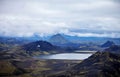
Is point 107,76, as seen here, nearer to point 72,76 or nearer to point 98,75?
point 98,75

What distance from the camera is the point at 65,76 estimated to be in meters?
198

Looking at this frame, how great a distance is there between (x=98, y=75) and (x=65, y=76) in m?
28.4

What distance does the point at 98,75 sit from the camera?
194 m

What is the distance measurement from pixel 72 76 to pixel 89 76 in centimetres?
1499

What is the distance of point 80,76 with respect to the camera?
19675cm

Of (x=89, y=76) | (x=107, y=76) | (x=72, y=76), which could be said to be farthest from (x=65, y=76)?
(x=107, y=76)

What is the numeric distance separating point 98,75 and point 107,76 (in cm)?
885

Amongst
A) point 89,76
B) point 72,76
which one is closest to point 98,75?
point 89,76

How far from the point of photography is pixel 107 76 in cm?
19688

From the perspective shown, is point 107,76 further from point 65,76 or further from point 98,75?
point 65,76

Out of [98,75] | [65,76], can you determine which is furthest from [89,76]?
[65,76]

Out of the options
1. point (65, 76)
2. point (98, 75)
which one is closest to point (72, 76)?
point (65, 76)

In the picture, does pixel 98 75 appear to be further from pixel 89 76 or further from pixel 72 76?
pixel 72 76

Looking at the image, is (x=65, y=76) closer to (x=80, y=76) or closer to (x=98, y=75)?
(x=80, y=76)
